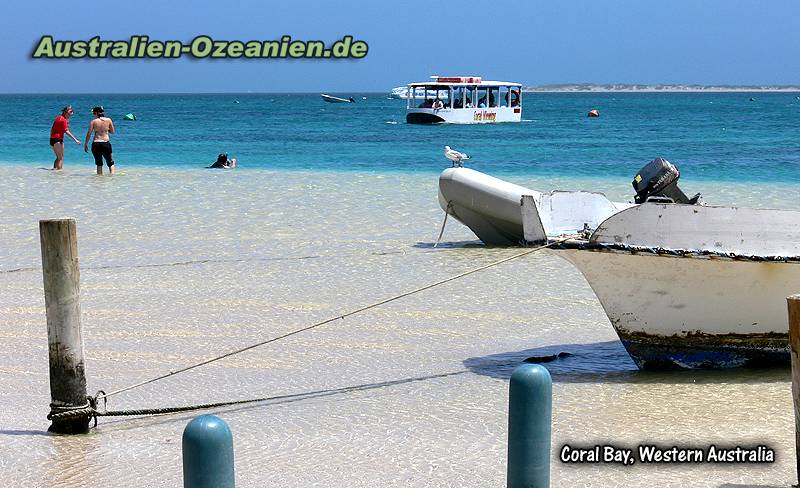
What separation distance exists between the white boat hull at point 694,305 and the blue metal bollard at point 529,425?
2928 millimetres

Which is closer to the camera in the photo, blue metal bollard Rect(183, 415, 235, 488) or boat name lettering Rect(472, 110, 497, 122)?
blue metal bollard Rect(183, 415, 235, 488)

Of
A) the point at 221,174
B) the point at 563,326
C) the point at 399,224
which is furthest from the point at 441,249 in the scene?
the point at 221,174

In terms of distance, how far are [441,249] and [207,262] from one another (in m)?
2.83

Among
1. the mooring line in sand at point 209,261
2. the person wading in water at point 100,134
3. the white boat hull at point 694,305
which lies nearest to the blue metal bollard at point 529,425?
the white boat hull at point 694,305

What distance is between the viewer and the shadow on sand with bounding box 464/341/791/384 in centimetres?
725

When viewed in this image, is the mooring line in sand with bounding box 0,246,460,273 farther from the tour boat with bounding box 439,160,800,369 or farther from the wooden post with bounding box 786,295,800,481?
the wooden post with bounding box 786,295,800,481

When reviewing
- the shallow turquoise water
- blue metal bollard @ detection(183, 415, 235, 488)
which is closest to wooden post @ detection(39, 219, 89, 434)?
blue metal bollard @ detection(183, 415, 235, 488)

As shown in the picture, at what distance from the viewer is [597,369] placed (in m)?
7.53

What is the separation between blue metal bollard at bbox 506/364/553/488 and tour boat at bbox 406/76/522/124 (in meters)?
51.9

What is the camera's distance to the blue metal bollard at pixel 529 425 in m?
4.20

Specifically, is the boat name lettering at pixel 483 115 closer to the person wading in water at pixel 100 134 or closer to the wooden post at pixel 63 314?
the person wading in water at pixel 100 134

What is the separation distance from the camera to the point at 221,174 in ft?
85.5

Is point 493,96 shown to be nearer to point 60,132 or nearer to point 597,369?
point 60,132

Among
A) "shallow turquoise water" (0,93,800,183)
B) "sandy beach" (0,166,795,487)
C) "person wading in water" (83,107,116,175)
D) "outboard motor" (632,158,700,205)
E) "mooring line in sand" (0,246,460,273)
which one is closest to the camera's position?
"sandy beach" (0,166,795,487)
